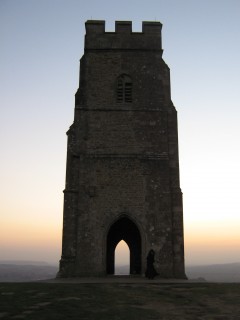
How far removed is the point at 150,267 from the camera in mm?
17000

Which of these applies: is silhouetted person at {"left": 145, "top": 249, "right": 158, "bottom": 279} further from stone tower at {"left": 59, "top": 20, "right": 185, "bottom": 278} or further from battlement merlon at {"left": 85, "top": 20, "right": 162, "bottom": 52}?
battlement merlon at {"left": 85, "top": 20, "right": 162, "bottom": 52}

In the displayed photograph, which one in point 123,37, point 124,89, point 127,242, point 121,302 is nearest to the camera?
point 121,302

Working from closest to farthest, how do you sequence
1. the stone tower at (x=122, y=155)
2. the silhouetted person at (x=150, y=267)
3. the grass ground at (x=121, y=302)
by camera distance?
the grass ground at (x=121, y=302) → the silhouetted person at (x=150, y=267) → the stone tower at (x=122, y=155)

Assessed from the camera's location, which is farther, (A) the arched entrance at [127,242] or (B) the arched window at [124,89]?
(A) the arched entrance at [127,242]

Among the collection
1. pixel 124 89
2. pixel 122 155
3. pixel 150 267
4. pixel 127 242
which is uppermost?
pixel 124 89

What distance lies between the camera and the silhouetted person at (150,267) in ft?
55.5

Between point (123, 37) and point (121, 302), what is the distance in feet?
51.0

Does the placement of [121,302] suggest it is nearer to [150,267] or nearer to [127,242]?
[150,267]

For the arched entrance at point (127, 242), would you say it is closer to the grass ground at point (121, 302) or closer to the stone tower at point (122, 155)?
the stone tower at point (122, 155)

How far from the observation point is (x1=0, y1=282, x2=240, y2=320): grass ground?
8266 mm

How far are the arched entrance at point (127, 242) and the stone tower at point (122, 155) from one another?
4135 mm

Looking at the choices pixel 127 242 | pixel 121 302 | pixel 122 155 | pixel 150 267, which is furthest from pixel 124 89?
pixel 121 302

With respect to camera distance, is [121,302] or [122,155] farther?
[122,155]

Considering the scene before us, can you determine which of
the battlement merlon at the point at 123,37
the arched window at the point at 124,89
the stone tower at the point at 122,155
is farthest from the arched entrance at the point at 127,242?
the battlement merlon at the point at 123,37
